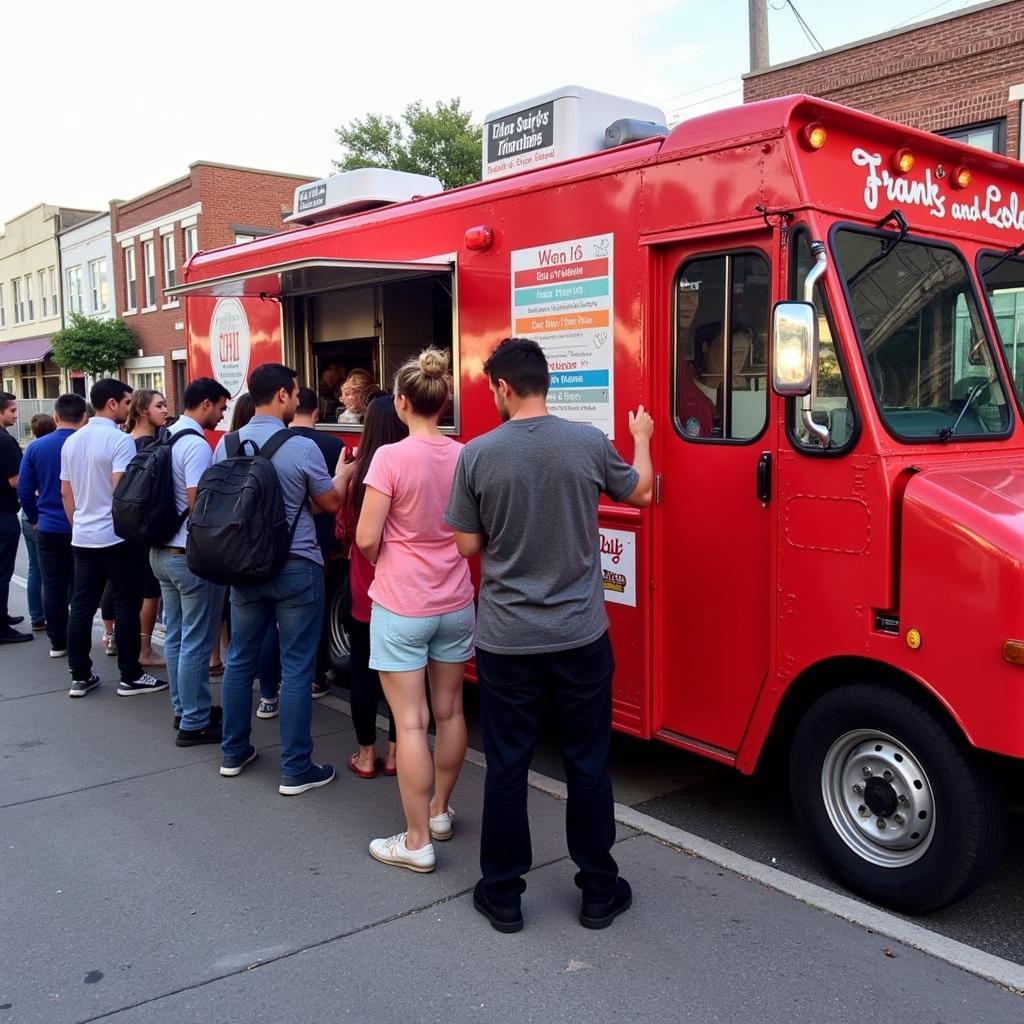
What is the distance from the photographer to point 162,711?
6078mm

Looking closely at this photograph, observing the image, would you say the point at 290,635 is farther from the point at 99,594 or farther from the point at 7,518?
the point at 7,518

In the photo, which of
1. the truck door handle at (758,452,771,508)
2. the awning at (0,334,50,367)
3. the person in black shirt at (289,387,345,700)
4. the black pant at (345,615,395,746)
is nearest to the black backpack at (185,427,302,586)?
the person in black shirt at (289,387,345,700)

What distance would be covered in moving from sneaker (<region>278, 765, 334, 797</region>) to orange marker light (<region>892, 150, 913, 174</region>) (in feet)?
12.1

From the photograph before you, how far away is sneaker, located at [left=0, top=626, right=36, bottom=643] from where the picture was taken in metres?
7.91

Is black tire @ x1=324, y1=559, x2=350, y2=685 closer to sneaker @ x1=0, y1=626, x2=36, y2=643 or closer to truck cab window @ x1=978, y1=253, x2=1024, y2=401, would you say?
sneaker @ x1=0, y1=626, x2=36, y2=643

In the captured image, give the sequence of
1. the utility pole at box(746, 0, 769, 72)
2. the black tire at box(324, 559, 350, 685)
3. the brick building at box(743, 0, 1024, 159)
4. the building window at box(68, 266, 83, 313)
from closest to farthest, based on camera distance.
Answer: the black tire at box(324, 559, 350, 685) < the brick building at box(743, 0, 1024, 159) < the utility pole at box(746, 0, 769, 72) < the building window at box(68, 266, 83, 313)

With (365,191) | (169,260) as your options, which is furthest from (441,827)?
(169,260)

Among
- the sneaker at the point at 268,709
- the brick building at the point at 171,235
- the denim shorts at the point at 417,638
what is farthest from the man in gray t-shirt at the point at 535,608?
the brick building at the point at 171,235

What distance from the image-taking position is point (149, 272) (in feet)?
102

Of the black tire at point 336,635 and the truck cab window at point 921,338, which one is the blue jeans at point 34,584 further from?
the truck cab window at point 921,338

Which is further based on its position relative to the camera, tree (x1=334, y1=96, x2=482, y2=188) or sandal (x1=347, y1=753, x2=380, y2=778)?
tree (x1=334, y1=96, x2=482, y2=188)

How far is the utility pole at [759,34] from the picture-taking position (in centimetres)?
1553

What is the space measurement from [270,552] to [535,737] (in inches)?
64.5

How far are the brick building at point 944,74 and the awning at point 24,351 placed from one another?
30083mm
